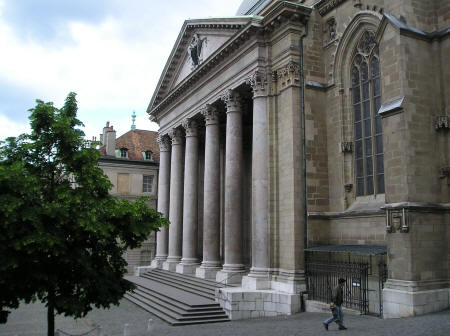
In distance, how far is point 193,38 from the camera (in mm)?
29250

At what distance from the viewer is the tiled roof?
46.6 meters

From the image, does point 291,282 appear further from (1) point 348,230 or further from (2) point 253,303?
(1) point 348,230

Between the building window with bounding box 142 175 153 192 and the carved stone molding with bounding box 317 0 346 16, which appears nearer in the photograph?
the carved stone molding with bounding box 317 0 346 16

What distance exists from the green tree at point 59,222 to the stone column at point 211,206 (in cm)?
1209

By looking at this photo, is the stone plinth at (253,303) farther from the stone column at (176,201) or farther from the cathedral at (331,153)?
the stone column at (176,201)

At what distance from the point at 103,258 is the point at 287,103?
1114cm

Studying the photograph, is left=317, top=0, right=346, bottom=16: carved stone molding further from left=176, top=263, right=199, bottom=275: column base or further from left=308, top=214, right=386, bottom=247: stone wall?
left=176, top=263, right=199, bottom=275: column base

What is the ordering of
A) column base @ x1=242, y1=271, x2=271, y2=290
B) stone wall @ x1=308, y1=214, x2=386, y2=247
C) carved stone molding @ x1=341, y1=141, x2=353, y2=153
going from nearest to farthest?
stone wall @ x1=308, y1=214, x2=386, y2=247, carved stone molding @ x1=341, y1=141, x2=353, y2=153, column base @ x1=242, y1=271, x2=271, y2=290

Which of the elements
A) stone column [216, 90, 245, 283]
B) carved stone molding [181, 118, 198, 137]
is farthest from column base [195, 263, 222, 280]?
carved stone molding [181, 118, 198, 137]

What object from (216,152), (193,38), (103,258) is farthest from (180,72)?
(103,258)

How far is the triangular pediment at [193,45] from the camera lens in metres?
25.0

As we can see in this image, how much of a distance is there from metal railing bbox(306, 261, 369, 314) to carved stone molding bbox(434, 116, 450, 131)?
5251 millimetres

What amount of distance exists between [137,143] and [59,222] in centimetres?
3676

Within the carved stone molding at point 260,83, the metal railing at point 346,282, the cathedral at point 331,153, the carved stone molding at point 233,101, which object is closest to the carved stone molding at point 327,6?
the cathedral at point 331,153
